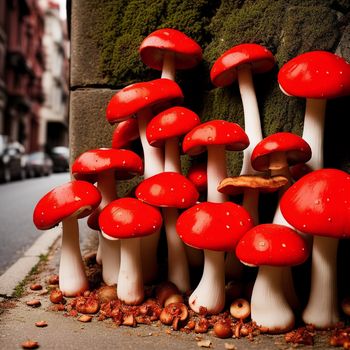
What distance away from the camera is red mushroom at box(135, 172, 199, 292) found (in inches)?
89.8

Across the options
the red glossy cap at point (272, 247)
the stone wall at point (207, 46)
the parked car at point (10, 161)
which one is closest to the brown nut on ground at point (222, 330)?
the red glossy cap at point (272, 247)

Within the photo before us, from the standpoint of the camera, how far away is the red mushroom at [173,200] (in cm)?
228

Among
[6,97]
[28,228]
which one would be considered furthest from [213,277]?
[6,97]

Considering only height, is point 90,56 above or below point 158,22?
below

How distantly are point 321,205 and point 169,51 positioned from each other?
143cm

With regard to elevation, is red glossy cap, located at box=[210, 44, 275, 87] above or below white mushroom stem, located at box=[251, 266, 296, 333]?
above

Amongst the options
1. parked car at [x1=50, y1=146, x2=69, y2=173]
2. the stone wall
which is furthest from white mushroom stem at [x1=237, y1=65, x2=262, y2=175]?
parked car at [x1=50, y1=146, x2=69, y2=173]

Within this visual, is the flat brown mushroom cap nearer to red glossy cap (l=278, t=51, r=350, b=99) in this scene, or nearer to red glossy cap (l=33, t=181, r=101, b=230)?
red glossy cap (l=278, t=51, r=350, b=99)

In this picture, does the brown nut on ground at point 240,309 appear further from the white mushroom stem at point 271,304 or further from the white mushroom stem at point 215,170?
the white mushroom stem at point 215,170

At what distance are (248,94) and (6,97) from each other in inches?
1065

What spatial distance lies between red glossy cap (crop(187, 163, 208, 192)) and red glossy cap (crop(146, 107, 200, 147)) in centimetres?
33

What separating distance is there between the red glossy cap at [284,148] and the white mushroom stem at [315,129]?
0.10m

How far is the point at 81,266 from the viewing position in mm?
2643

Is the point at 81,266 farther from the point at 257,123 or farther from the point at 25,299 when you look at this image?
the point at 257,123
